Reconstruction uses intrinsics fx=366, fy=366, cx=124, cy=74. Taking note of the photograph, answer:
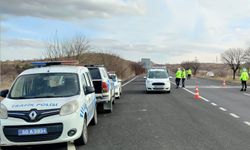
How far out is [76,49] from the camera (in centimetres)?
3061

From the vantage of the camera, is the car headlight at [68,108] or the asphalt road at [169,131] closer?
the car headlight at [68,108]

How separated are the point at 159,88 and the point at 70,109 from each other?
16.9 meters

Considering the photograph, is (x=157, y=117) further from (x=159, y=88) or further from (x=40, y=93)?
(x=159, y=88)

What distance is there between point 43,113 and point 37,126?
0.27m

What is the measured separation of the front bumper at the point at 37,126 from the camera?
22.5 feet

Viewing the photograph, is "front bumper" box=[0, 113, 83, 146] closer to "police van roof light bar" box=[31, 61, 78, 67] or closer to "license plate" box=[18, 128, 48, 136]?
"license plate" box=[18, 128, 48, 136]

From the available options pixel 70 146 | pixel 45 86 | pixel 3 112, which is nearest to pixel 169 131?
pixel 70 146

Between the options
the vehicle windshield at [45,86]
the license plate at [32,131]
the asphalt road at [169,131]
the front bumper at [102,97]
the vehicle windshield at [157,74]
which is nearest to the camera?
the license plate at [32,131]

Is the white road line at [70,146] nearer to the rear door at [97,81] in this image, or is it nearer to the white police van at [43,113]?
the white police van at [43,113]

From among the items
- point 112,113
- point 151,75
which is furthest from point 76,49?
point 112,113

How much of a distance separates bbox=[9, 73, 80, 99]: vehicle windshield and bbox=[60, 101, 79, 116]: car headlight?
2.06 ft

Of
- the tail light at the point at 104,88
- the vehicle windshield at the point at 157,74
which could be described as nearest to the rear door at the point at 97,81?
the tail light at the point at 104,88

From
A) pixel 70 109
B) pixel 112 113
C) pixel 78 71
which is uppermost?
pixel 78 71

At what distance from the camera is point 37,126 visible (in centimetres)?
688
